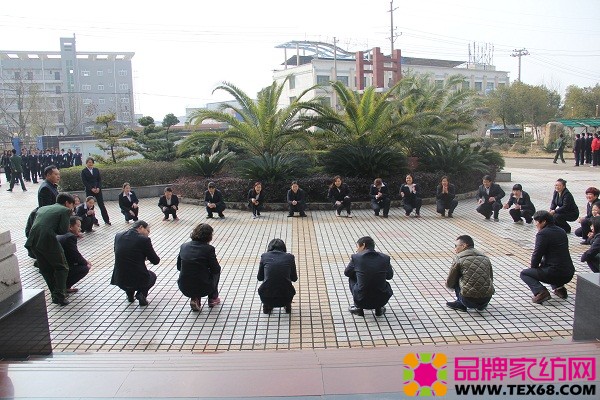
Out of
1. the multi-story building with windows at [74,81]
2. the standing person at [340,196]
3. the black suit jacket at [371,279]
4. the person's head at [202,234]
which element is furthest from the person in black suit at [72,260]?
the multi-story building with windows at [74,81]

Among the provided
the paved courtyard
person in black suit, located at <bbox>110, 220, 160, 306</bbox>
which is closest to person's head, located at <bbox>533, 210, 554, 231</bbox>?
the paved courtyard

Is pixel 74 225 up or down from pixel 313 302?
up

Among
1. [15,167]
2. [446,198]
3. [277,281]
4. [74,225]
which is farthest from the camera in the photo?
[15,167]

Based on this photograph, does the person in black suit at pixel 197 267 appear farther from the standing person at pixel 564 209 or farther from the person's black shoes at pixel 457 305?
the standing person at pixel 564 209

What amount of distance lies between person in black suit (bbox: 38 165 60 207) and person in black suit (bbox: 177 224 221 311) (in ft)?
13.6

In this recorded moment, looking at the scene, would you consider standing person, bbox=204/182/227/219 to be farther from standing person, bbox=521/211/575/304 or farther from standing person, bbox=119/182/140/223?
standing person, bbox=521/211/575/304

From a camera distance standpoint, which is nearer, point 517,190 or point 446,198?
point 517,190

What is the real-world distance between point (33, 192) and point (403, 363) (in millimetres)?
20497

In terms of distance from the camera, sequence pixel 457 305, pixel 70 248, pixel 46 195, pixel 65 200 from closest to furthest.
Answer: pixel 457 305 < pixel 70 248 < pixel 65 200 < pixel 46 195

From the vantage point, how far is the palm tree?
16406 mm

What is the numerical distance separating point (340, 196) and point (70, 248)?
7.79 metres

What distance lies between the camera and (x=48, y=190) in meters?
9.38

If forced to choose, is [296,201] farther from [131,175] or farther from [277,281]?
[131,175]

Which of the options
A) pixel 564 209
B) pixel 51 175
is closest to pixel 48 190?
pixel 51 175
